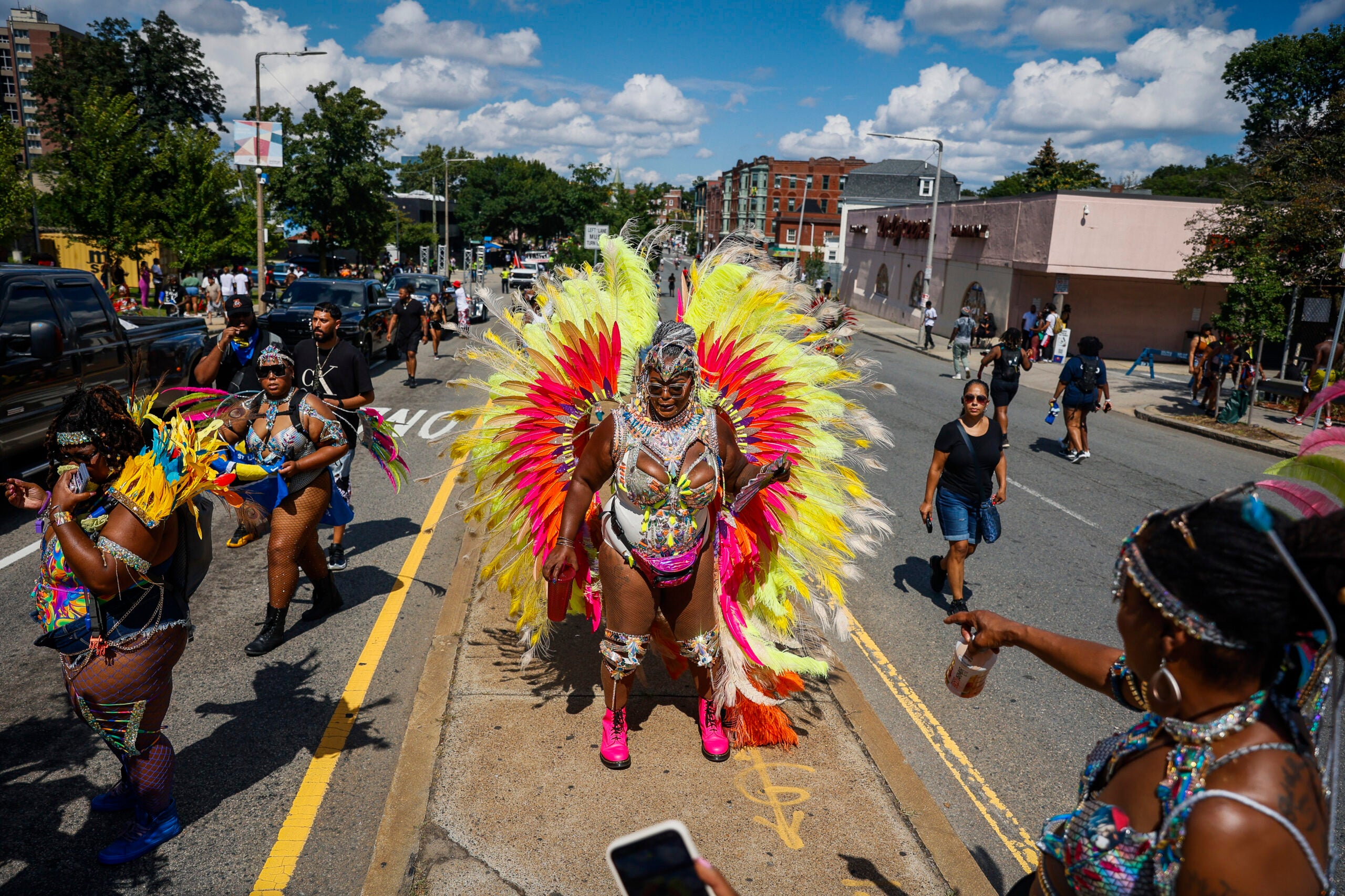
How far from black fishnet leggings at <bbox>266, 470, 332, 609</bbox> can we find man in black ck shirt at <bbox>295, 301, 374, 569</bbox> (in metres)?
0.71

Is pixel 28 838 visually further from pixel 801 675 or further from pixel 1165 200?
pixel 1165 200

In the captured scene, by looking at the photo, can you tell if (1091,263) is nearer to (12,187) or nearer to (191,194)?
(191,194)

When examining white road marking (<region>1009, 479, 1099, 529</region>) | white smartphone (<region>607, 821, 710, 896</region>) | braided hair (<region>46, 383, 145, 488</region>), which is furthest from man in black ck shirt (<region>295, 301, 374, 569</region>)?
white road marking (<region>1009, 479, 1099, 529</region>)

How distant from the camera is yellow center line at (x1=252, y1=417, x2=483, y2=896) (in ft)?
10.4

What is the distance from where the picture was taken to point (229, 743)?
3.96 meters

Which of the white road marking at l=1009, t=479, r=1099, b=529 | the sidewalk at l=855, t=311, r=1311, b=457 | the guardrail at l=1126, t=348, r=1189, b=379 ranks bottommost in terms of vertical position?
the white road marking at l=1009, t=479, r=1099, b=529

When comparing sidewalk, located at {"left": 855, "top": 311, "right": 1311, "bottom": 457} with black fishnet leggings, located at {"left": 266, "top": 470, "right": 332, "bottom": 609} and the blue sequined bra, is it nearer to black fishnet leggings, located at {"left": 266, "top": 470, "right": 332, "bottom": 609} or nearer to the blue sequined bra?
the blue sequined bra

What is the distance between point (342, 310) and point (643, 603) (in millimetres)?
15190

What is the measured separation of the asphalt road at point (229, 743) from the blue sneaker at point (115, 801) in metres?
0.04

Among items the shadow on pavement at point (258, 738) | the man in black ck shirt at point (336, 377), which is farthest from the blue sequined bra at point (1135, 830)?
the man in black ck shirt at point (336, 377)

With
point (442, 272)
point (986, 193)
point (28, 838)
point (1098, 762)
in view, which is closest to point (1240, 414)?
point (1098, 762)

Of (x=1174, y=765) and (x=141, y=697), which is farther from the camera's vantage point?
(x=141, y=697)

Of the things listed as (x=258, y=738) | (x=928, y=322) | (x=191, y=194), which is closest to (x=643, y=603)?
(x=258, y=738)

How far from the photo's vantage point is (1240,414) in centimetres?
1589
